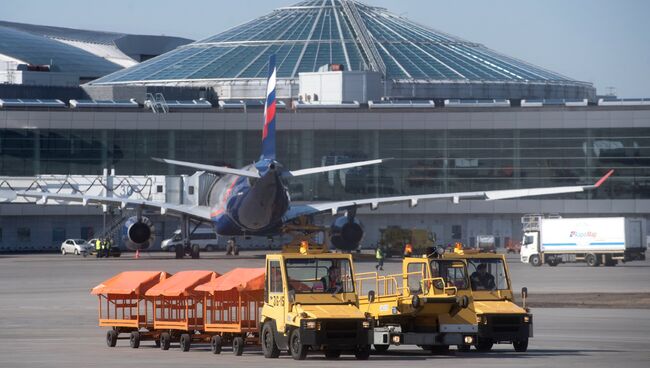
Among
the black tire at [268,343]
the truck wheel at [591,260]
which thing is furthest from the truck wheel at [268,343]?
the truck wheel at [591,260]

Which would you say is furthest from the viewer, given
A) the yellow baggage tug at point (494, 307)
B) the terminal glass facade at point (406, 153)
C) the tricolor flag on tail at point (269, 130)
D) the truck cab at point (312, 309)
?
the terminal glass facade at point (406, 153)

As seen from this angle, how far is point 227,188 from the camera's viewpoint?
91875 mm

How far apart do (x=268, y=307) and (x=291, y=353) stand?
188 cm

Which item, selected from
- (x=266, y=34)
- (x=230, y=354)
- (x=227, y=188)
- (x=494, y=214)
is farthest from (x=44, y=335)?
(x=266, y=34)

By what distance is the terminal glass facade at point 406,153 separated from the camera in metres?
131

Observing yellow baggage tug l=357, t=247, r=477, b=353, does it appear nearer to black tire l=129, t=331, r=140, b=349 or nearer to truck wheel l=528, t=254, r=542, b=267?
black tire l=129, t=331, r=140, b=349

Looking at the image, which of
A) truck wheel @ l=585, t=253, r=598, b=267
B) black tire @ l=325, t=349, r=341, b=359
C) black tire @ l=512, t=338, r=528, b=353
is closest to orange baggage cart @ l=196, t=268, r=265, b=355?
black tire @ l=325, t=349, r=341, b=359

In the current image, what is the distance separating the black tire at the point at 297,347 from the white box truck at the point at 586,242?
193ft

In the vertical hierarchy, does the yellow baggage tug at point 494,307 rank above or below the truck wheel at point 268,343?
above

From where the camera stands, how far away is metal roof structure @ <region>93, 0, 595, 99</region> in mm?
162500

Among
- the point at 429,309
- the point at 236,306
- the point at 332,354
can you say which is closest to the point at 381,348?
the point at 332,354

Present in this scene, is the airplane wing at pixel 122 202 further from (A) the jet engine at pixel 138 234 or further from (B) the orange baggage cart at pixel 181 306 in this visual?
(B) the orange baggage cart at pixel 181 306

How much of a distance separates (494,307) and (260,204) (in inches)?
2033

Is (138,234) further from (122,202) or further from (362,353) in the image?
(362,353)
